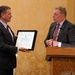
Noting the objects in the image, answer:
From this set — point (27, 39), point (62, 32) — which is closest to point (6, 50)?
point (27, 39)

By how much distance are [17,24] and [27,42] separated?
1.53 metres

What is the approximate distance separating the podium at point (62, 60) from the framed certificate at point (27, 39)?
0.88 metres

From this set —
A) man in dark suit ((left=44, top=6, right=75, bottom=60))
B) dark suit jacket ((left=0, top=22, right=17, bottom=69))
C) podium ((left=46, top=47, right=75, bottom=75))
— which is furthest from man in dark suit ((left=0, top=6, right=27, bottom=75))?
podium ((left=46, top=47, right=75, bottom=75))

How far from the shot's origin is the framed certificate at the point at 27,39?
306cm

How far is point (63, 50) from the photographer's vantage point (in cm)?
216

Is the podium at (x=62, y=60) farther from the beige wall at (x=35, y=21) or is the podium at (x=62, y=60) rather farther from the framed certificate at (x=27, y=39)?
the beige wall at (x=35, y=21)

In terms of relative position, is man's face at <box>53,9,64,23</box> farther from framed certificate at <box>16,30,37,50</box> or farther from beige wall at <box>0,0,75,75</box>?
beige wall at <box>0,0,75,75</box>

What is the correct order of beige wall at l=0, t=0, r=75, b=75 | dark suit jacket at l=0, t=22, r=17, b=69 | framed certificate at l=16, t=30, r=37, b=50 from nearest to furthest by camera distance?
dark suit jacket at l=0, t=22, r=17, b=69
framed certificate at l=16, t=30, r=37, b=50
beige wall at l=0, t=0, r=75, b=75

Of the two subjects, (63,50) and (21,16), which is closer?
(63,50)

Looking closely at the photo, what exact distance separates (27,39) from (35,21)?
148 cm

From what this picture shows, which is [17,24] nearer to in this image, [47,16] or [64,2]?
[47,16]

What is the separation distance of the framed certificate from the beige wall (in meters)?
1.37

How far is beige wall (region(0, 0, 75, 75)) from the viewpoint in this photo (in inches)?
179

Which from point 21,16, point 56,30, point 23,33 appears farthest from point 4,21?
point 21,16
